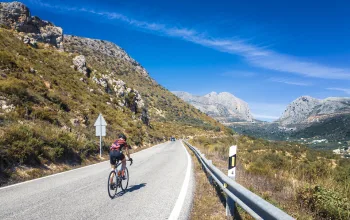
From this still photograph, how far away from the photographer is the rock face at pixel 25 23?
154ft

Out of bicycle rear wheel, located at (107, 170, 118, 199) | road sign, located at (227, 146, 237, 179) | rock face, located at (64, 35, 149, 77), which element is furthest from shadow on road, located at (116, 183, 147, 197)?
rock face, located at (64, 35, 149, 77)

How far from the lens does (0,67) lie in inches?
838

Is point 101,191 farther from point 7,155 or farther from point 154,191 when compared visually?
point 7,155

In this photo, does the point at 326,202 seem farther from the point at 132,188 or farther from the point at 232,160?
the point at 132,188

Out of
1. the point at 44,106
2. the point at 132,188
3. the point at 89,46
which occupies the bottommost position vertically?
the point at 132,188

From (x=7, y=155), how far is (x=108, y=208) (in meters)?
5.89

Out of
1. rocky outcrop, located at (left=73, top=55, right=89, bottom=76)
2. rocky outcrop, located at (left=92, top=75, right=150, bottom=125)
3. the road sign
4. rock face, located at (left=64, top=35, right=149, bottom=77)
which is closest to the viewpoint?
the road sign

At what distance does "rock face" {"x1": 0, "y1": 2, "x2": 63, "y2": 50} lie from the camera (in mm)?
47062

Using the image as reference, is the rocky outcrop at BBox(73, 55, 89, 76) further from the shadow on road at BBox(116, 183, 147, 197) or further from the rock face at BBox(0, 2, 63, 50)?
the shadow on road at BBox(116, 183, 147, 197)

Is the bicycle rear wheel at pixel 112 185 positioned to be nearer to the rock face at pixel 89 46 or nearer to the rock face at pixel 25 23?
the rock face at pixel 25 23

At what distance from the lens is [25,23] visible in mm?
50469

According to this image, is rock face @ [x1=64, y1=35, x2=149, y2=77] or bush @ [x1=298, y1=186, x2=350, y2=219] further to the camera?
rock face @ [x1=64, y1=35, x2=149, y2=77]

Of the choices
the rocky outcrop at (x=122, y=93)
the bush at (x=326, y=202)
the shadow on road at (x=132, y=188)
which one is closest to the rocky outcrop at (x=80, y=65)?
the rocky outcrop at (x=122, y=93)

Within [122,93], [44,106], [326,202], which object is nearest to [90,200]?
[326,202]
